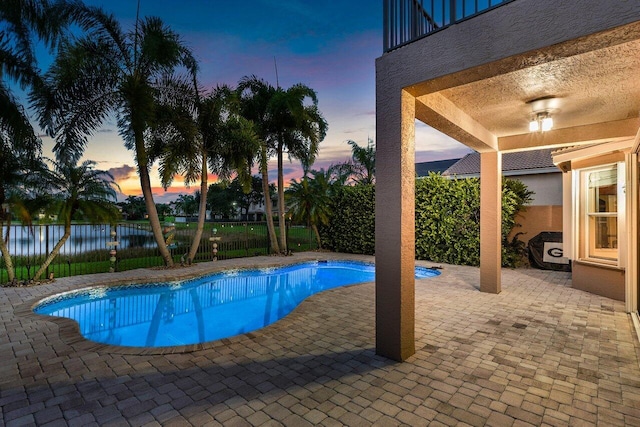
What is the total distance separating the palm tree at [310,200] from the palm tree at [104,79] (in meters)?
6.72

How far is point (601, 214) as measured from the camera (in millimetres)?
7219

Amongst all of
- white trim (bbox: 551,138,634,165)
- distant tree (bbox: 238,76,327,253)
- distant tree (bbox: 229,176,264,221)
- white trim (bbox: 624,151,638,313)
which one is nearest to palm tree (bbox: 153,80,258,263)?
distant tree (bbox: 238,76,327,253)

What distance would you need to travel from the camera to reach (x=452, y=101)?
456cm

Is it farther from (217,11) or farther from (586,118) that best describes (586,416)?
(217,11)

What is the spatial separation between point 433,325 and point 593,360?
1970 millimetres

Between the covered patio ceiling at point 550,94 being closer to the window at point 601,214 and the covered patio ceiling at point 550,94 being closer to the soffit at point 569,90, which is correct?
the soffit at point 569,90

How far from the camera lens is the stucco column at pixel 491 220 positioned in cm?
721

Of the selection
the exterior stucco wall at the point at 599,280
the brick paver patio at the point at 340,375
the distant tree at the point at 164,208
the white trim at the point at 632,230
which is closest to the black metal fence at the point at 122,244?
the brick paver patio at the point at 340,375

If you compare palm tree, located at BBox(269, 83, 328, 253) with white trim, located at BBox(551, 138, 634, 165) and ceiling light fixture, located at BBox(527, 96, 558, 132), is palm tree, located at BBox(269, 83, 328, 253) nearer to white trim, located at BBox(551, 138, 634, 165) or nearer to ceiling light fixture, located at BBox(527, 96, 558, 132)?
white trim, located at BBox(551, 138, 634, 165)

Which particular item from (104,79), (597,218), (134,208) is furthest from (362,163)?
(134,208)

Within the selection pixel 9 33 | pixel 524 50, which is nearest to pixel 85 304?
pixel 9 33

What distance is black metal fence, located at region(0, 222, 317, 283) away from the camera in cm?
866

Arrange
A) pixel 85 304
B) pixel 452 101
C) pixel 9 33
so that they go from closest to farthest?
pixel 452 101, pixel 9 33, pixel 85 304

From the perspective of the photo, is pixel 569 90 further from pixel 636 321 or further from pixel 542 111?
pixel 636 321
